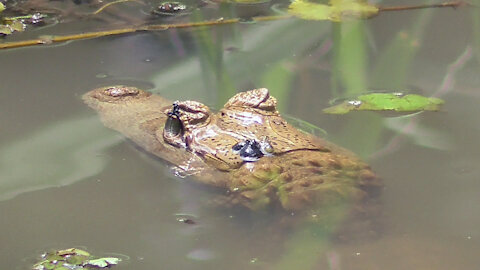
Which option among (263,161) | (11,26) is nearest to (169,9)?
(11,26)

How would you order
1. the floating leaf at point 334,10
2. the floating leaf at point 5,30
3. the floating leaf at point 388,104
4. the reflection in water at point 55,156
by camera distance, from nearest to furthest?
the reflection in water at point 55,156 → the floating leaf at point 388,104 → the floating leaf at point 5,30 → the floating leaf at point 334,10

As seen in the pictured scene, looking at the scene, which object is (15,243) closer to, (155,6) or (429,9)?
(155,6)

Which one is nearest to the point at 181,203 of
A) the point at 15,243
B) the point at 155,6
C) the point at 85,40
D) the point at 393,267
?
the point at 15,243

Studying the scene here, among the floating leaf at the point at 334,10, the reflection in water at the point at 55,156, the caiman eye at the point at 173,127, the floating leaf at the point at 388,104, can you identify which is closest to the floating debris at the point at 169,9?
the floating leaf at the point at 334,10

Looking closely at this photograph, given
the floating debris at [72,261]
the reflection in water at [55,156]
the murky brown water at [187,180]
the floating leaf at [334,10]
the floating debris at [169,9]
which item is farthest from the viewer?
the floating debris at [169,9]

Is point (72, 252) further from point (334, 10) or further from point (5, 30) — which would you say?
point (334, 10)

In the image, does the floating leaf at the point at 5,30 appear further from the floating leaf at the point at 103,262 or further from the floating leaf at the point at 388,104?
the floating leaf at the point at 103,262

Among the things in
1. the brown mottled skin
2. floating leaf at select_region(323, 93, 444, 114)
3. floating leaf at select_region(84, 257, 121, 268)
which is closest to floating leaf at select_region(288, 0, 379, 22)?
floating leaf at select_region(323, 93, 444, 114)
